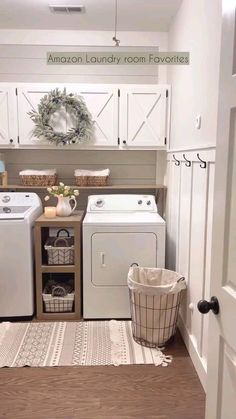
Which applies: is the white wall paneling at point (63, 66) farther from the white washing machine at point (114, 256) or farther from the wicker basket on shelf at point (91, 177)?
the white washing machine at point (114, 256)

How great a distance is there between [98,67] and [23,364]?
9.25 ft

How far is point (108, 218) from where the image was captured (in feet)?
9.87

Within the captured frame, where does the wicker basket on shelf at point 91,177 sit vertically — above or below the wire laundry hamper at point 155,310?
above

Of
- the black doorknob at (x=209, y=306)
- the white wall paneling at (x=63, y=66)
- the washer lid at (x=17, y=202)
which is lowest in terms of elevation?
the black doorknob at (x=209, y=306)

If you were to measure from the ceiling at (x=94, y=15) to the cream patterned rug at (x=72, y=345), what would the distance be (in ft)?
8.78

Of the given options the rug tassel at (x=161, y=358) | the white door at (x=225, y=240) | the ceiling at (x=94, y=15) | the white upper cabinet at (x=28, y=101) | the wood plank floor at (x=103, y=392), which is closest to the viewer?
the white door at (x=225, y=240)

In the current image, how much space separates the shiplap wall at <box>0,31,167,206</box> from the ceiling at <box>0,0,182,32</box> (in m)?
0.09

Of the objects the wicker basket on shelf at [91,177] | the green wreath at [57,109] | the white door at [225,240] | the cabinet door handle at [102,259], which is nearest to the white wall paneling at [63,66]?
the green wreath at [57,109]

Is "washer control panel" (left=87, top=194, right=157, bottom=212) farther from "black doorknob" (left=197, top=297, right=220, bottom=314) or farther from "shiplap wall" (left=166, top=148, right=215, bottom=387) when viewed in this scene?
"black doorknob" (left=197, top=297, right=220, bottom=314)

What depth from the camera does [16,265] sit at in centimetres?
284

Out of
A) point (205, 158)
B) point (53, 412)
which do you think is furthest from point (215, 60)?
point (53, 412)

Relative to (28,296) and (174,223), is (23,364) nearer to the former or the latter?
(28,296)

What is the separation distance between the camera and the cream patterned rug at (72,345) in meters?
2.36

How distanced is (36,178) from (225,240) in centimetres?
262
